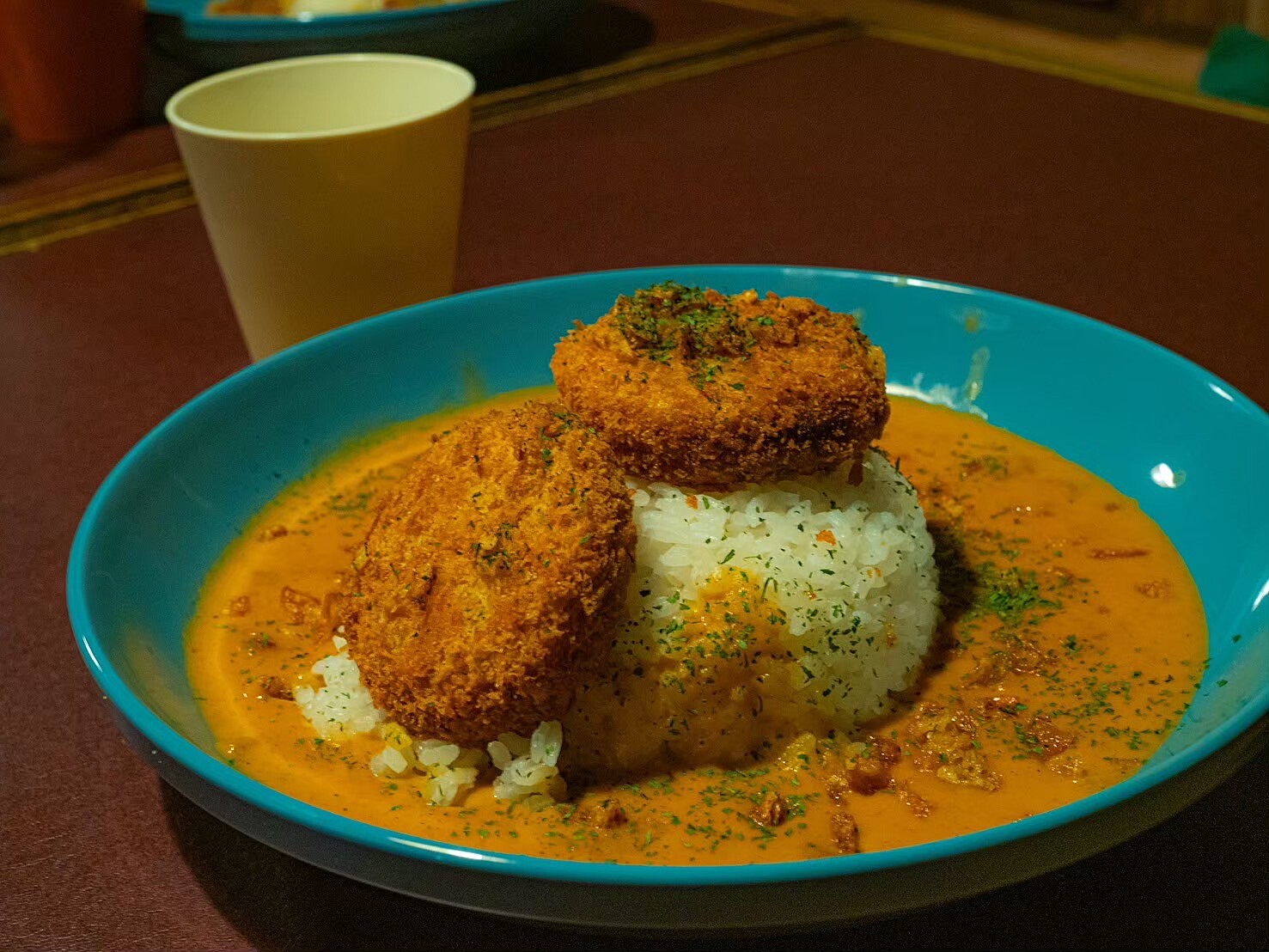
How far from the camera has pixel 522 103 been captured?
4172 millimetres

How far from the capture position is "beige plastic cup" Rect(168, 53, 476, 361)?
89.7 inches

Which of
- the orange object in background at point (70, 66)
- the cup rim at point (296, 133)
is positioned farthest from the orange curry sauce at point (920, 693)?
the orange object in background at point (70, 66)

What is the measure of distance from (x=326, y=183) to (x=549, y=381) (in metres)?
0.57

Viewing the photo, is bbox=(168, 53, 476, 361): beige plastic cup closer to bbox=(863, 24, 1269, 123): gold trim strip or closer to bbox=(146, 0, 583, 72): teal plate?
bbox=(146, 0, 583, 72): teal plate

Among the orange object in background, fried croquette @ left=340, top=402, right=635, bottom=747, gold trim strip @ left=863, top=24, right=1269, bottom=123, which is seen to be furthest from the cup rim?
gold trim strip @ left=863, top=24, right=1269, bottom=123

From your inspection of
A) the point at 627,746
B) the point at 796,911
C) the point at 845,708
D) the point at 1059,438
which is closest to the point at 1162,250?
the point at 1059,438

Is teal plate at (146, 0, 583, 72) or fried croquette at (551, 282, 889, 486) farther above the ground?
fried croquette at (551, 282, 889, 486)

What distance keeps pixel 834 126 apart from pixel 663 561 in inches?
104

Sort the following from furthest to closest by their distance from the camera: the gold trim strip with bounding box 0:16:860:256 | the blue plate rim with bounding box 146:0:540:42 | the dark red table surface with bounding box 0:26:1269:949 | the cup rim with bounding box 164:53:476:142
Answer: the blue plate rim with bounding box 146:0:540:42 → the gold trim strip with bounding box 0:16:860:256 → the cup rim with bounding box 164:53:476:142 → the dark red table surface with bounding box 0:26:1269:949

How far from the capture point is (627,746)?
5.17 ft

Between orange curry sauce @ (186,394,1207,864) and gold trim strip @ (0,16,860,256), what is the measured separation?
1.71 meters

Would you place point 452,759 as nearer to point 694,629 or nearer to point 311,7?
point 694,629

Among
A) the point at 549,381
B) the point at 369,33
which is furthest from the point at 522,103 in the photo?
the point at 549,381

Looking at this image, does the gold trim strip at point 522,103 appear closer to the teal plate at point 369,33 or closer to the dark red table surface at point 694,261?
the dark red table surface at point 694,261
